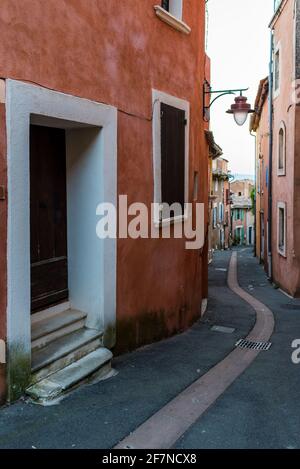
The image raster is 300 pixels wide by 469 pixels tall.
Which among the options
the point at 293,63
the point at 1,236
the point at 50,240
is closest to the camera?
the point at 1,236

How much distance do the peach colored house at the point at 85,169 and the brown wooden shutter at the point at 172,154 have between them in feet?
0.10

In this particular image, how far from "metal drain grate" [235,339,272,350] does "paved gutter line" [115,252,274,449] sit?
0.28m

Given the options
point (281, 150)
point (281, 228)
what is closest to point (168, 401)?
point (281, 228)

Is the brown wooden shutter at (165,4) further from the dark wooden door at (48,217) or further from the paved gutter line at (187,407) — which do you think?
the paved gutter line at (187,407)

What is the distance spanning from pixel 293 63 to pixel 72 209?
10.6 meters

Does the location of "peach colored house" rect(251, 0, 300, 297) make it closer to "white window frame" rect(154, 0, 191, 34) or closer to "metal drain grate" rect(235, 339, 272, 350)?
"metal drain grate" rect(235, 339, 272, 350)

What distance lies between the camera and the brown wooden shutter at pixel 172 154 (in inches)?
300

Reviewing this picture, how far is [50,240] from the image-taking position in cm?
595

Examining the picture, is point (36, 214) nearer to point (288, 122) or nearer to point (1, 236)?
point (1, 236)

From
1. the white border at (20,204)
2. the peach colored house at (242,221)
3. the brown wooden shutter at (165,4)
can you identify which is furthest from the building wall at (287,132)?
the peach colored house at (242,221)

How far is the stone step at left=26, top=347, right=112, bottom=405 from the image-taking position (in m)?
4.68

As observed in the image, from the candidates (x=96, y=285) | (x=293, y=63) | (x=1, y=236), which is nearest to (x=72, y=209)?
(x=96, y=285)

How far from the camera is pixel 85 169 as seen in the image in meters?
5.99

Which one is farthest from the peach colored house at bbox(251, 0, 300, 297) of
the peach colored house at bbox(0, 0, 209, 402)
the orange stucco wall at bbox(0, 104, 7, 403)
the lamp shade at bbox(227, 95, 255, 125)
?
the orange stucco wall at bbox(0, 104, 7, 403)
